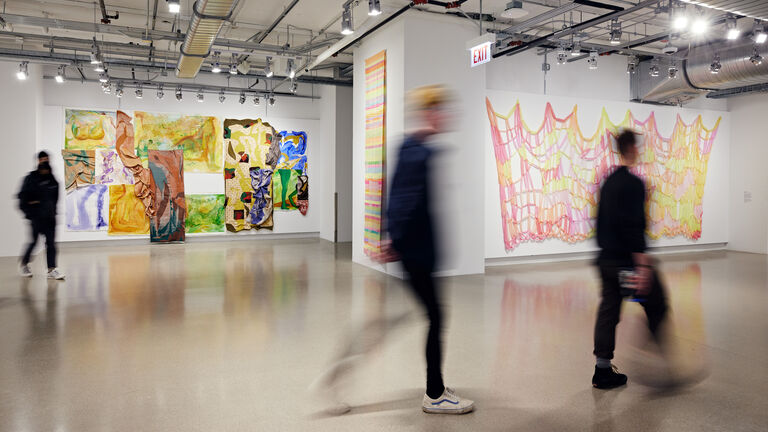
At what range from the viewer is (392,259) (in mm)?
2828

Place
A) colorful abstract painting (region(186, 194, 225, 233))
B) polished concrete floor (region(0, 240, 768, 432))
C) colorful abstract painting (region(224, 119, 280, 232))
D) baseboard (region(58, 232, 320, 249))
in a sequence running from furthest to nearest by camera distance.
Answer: colorful abstract painting (region(224, 119, 280, 232)), colorful abstract painting (region(186, 194, 225, 233)), baseboard (region(58, 232, 320, 249)), polished concrete floor (region(0, 240, 768, 432))

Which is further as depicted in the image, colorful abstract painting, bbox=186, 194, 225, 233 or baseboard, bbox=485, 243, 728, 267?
colorful abstract painting, bbox=186, 194, 225, 233

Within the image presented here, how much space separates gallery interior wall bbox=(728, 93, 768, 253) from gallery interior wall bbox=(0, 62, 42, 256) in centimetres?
1377

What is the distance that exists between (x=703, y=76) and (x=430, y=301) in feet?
27.3

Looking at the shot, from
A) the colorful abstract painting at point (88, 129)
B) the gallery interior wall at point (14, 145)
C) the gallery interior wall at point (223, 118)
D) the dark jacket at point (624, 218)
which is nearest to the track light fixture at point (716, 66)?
the dark jacket at point (624, 218)

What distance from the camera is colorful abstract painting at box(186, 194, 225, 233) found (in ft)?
38.3

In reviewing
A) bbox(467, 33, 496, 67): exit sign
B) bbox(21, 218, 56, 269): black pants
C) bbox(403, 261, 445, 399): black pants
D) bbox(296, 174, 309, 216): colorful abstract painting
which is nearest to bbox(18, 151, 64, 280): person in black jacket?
bbox(21, 218, 56, 269): black pants

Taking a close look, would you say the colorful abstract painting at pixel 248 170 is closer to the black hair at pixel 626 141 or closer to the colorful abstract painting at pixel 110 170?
the colorful abstract painting at pixel 110 170

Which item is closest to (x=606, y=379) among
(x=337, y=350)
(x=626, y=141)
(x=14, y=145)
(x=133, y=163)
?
(x=626, y=141)

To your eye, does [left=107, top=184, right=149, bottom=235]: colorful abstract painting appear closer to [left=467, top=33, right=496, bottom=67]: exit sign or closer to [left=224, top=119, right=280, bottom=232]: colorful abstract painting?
[left=224, top=119, right=280, bottom=232]: colorful abstract painting

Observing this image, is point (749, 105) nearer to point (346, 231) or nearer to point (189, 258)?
point (346, 231)

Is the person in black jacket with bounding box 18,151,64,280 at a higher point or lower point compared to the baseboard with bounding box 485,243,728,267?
higher

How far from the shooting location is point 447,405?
2912 millimetres

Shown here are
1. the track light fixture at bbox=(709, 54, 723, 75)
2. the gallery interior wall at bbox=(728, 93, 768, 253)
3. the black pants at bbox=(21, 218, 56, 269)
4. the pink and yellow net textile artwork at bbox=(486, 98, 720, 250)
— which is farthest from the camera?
the gallery interior wall at bbox=(728, 93, 768, 253)
